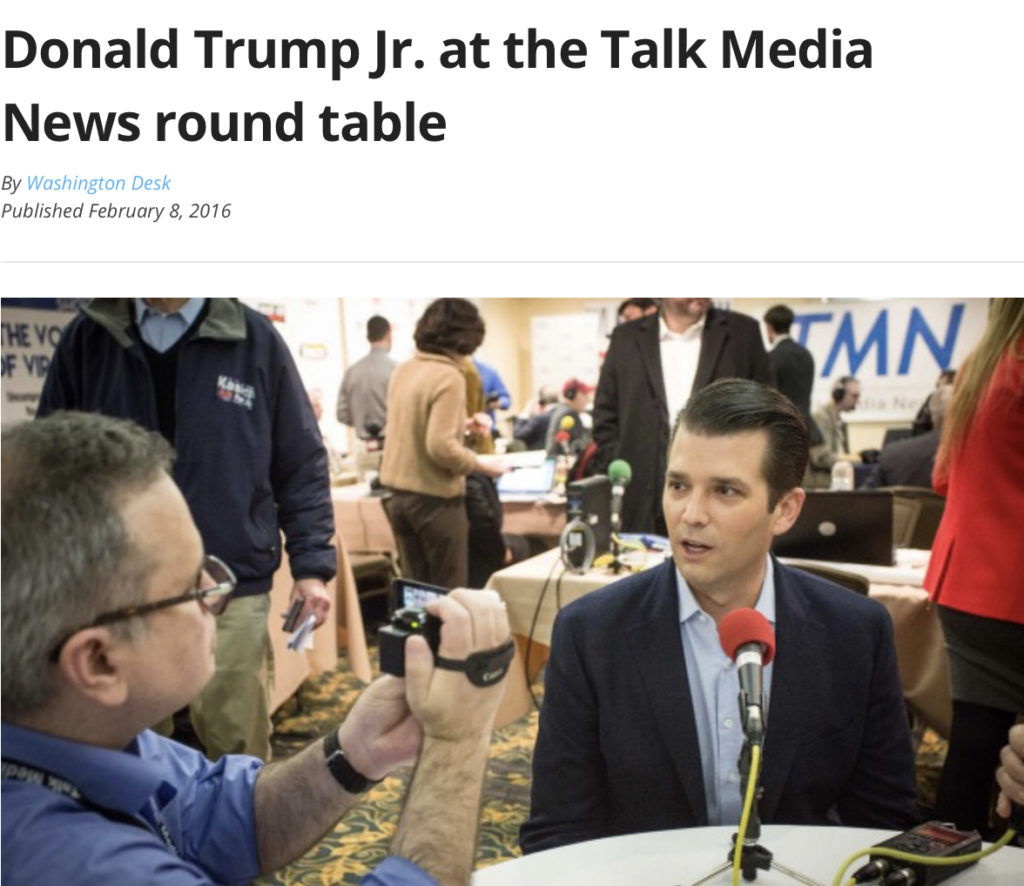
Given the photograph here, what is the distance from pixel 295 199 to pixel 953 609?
1.38 m

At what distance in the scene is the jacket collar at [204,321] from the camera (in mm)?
1665

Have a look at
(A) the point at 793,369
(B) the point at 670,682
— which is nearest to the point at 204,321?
(B) the point at 670,682

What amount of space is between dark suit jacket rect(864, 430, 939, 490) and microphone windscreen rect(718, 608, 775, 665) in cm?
236

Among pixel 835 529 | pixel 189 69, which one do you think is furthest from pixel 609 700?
pixel 835 529

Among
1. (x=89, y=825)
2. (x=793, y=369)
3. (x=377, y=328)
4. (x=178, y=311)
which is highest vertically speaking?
(x=377, y=328)

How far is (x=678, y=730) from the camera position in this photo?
4.02 feet

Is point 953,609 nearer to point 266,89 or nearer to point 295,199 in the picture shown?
point 295,199

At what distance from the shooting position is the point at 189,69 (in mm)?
1239

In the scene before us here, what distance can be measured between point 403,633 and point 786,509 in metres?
0.83

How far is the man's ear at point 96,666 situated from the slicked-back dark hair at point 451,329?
90.0 inches

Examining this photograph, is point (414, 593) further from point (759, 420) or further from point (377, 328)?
point (377, 328)

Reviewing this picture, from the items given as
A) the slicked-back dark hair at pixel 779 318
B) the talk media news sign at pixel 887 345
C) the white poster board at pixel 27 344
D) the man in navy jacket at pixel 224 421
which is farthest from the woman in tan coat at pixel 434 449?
the talk media news sign at pixel 887 345

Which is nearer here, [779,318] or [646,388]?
[646,388]

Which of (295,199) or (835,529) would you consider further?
(835,529)
